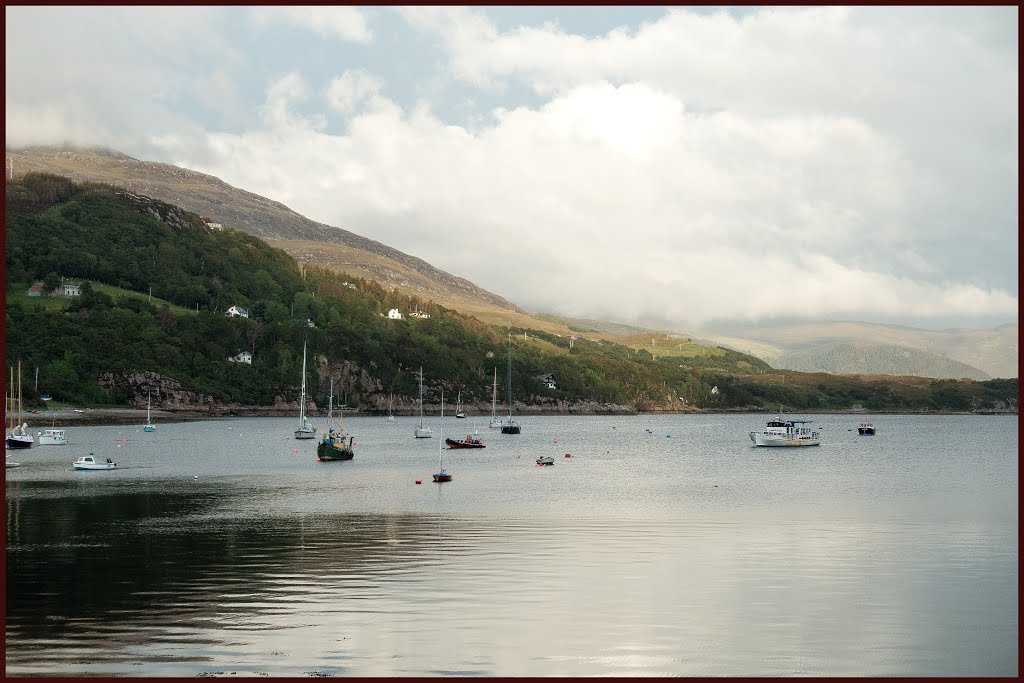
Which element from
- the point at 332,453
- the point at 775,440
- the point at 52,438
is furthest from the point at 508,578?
the point at 775,440

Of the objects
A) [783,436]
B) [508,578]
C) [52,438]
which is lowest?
[508,578]

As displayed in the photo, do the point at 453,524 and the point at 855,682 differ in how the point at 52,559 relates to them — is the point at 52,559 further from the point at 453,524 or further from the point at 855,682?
the point at 855,682

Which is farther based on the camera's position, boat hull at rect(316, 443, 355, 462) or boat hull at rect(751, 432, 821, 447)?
boat hull at rect(751, 432, 821, 447)

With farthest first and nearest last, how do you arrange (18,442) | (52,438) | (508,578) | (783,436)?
(783,436) < (52,438) < (18,442) < (508,578)

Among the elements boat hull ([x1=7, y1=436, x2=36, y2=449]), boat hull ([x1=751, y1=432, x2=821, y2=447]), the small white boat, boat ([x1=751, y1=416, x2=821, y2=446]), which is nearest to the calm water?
boat hull ([x1=7, y1=436, x2=36, y2=449])

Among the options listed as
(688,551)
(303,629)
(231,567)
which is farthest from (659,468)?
(303,629)

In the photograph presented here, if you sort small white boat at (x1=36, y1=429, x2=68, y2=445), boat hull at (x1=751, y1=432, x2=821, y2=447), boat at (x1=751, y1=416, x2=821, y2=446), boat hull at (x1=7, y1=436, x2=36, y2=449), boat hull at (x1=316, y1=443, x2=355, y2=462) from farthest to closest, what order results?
boat at (x1=751, y1=416, x2=821, y2=446) → boat hull at (x1=751, y1=432, x2=821, y2=447) → small white boat at (x1=36, y1=429, x2=68, y2=445) → boat hull at (x1=7, y1=436, x2=36, y2=449) → boat hull at (x1=316, y1=443, x2=355, y2=462)

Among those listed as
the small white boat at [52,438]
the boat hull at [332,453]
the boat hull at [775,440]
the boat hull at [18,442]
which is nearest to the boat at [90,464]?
the boat hull at [332,453]

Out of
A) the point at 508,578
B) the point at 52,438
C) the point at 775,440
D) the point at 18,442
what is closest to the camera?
the point at 508,578

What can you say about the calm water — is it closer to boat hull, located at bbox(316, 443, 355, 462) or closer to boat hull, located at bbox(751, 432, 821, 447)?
boat hull, located at bbox(316, 443, 355, 462)

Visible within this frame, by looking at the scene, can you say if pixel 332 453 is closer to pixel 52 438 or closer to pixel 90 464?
pixel 90 464

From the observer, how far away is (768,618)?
1335 inches

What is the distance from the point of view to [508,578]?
4075cm

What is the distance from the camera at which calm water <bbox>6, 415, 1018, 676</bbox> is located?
29.0 m
